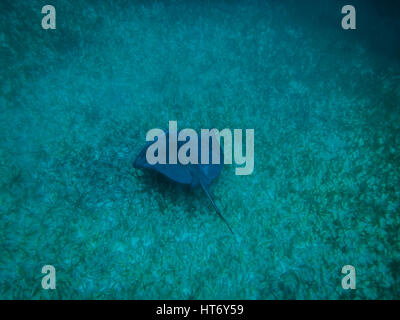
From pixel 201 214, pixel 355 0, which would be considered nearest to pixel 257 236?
pixel 201 214

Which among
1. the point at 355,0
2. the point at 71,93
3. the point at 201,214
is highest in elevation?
the point at 355,0

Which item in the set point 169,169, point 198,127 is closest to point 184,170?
point 169,169

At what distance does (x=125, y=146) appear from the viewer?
11.2 feet

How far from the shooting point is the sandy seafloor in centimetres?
283

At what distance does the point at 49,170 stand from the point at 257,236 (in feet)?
8.98

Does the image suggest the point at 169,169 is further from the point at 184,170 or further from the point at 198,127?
the point at 198,127

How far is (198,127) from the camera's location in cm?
373

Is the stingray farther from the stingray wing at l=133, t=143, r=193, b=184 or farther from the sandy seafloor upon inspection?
the sandy seafloor
